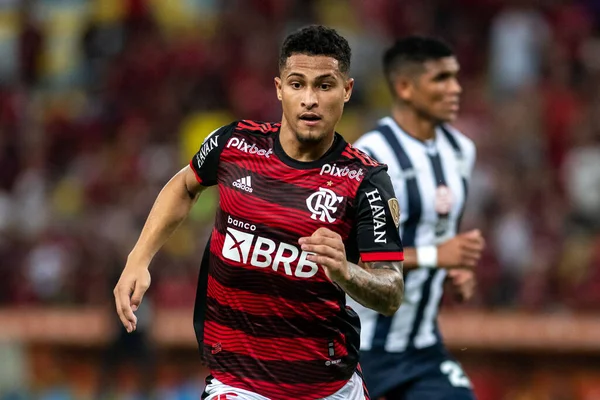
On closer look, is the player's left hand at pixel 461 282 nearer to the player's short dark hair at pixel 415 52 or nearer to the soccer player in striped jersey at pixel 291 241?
the player's short dark hair at pixel 415 52

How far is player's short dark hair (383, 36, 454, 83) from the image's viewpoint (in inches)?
269

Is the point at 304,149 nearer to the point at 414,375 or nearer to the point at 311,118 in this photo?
the point at 311,118

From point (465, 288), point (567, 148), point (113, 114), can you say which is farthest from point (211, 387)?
point (113, 114)

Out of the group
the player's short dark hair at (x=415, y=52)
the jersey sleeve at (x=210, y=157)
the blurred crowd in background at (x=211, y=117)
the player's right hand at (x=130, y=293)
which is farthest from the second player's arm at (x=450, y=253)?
the blurred crowd in background at (x=211, y=117)

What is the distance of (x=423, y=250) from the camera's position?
6.27m

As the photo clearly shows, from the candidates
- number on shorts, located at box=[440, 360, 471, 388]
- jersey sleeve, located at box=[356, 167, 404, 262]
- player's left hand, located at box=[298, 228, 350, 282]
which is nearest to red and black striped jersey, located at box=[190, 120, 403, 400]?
jersey sleeve, located at box=[356, 167, 404, 262]

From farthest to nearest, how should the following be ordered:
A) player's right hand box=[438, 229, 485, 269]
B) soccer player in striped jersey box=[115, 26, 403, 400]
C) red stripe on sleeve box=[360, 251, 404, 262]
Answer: player's right hand box=[438, 229, 485, 269]
soccer player in striped jersey box=[115, 26, 403, 400]
red stripe on sleeve box=[360, 251, 404, 262]

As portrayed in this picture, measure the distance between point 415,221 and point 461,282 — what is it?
0.43 m

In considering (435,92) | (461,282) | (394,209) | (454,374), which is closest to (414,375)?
(454,374)

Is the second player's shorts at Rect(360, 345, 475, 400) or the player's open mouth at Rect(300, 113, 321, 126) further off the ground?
the player's open mouth at Rect(300, 113, 321, 126)

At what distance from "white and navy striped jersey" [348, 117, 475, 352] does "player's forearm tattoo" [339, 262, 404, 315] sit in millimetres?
1767

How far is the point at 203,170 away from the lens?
5020mm

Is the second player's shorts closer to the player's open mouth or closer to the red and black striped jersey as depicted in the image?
the red and black striped jersey

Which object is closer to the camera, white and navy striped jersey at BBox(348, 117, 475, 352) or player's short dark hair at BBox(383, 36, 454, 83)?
white and navy striped jersey at BBox(348, 117, 475, 352)
